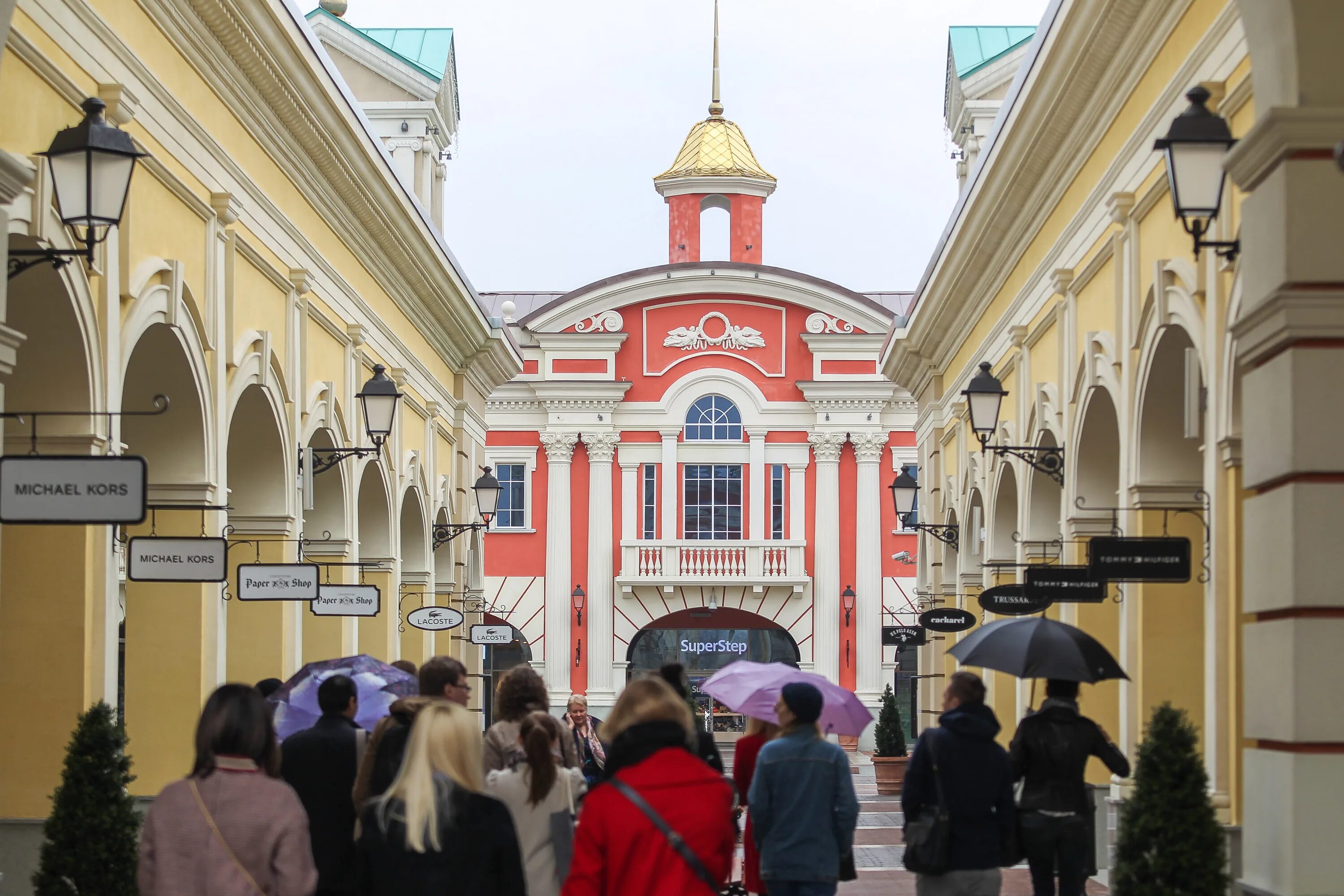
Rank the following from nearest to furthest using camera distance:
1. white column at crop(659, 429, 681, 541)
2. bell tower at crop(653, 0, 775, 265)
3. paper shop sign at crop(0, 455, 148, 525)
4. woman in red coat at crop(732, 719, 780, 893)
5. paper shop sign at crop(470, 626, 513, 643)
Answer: paper shop sign at crop(0, 455, 148, 525)
woman in red coat at crop(732, 719, 780, 893)
paper shop sign at crop(470, 626, 513, 643)
white column at crop(659, 429, 681, 541)
bell tower at crop(653, 0, 775, 265)

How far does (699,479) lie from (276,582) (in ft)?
93.2

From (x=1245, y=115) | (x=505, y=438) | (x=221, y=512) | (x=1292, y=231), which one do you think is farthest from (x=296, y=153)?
(x=505, y=438)

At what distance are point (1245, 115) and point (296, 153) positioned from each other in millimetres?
10019

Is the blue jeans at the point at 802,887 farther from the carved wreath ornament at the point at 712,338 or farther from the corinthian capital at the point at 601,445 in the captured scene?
the carved wreath ornament at the point at 712,338

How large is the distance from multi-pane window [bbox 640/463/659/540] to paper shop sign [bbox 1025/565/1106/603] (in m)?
28.9

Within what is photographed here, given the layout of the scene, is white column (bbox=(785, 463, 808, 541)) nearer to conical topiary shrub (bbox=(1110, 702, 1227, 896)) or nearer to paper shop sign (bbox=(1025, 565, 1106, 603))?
paper shop sign (bbox=(1025, 565, 1106, 603))

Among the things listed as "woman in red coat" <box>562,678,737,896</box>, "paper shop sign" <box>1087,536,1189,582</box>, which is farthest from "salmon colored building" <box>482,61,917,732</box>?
"woman in red coat" <box>562,678,737,896</box>

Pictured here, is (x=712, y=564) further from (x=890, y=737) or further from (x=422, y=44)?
(x=422, y=44)

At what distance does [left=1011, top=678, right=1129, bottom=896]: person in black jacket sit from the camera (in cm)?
995

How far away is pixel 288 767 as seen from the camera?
8.88m

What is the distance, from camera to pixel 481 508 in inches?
1096

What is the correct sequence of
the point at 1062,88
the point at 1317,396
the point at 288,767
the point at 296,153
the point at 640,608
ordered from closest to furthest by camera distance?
the point at 1317,396 < the point at 288,767 < the point at 1062,88 < the point at 296,153 < the point at 640,608

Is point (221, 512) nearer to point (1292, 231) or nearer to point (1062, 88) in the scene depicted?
point (1062, 88)

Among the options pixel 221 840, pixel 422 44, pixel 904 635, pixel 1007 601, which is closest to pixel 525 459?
pixel 422 44
